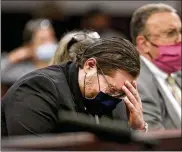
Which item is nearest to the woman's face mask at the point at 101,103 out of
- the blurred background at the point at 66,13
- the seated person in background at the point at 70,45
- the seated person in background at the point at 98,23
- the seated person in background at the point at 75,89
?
the seated person in background at the point at 75,89

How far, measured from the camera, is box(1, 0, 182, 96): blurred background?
766 centimetres

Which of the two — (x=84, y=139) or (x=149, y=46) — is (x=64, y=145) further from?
(x=149, y=46)

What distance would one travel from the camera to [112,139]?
258 centimetres

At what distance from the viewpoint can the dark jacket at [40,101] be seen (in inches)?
130

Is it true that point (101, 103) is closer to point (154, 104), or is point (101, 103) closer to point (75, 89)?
point (75, 89)

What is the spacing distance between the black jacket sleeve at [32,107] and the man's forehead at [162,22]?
5.33 feet

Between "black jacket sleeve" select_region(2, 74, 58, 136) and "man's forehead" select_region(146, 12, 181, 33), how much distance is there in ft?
5.33

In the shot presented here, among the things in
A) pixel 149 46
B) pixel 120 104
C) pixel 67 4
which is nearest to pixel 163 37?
pixel 149 46

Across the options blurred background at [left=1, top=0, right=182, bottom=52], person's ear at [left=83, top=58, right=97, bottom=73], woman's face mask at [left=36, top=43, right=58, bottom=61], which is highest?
person's ear at [left=83, top=58, right=97, bottom=73]

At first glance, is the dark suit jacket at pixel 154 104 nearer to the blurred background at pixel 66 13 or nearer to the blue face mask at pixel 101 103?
the blue face mask at pixel 101 103

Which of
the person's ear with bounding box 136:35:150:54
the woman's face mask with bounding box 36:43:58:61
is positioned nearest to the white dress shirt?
the person's ear with bounding box 136:35:150:54

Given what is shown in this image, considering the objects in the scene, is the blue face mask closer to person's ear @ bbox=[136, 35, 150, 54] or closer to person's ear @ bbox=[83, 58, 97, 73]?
person's ear @ bbox=[83, 58, 97, 73]

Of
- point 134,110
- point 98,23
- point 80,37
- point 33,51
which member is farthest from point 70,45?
point 98,23

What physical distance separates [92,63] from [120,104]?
314 millimetres
